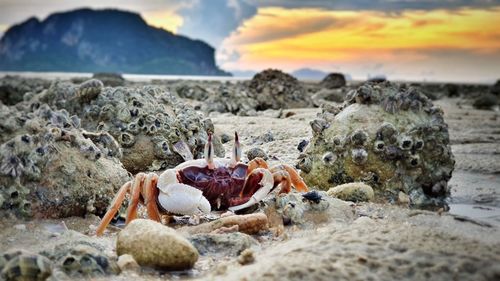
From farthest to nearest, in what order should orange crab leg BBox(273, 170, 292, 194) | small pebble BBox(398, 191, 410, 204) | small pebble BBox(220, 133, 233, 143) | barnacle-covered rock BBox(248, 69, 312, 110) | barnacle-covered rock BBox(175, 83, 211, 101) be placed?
barnacle-covered rock BBox(175, 83, 211, 101)
barnacle-covered rock BBox(248, 69, 312, 110)
small pebble BBox(220, 133, 233, 143)
small pebble BBox(398, 191, 410, 204)
orange crab leg BBox(273, 170, 292, 194)

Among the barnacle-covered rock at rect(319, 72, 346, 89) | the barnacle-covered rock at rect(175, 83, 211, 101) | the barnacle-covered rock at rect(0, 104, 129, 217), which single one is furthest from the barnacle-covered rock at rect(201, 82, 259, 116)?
the barnacle-covered rock at rect(319, 72, 346, 89)

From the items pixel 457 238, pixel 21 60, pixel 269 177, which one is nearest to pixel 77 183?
pixel 269 177

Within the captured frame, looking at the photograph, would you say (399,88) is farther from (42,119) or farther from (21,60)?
(21,60)

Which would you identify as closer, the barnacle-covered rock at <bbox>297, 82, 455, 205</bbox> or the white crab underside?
the white crab underside

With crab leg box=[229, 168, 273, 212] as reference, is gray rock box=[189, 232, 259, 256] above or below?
below

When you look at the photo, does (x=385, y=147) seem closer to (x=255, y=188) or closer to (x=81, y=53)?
(x=255, y=188)

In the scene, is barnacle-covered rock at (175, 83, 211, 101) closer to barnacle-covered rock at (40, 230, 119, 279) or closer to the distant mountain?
barnacle-covered rock at (40, 230, 119, 279)

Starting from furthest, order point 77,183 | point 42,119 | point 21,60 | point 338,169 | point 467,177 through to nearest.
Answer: point 21,60 → point 467,177 → point 338,169 → point 42,119 → point 77,183
